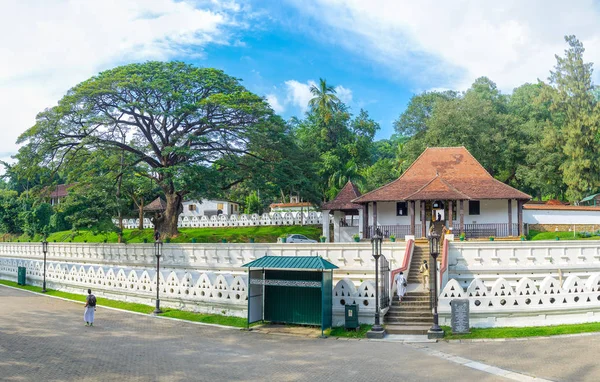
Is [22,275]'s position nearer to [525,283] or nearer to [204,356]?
[204,356]

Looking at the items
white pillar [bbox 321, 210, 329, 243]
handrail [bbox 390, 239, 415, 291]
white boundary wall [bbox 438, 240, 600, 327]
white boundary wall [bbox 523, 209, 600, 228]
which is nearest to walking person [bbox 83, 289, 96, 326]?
handrail [bbox 390, 239, 415, 291]

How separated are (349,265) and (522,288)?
7505mm

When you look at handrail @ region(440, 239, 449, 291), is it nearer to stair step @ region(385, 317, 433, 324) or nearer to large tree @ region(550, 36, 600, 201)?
stair step @ region(385, 317, 433, 324)

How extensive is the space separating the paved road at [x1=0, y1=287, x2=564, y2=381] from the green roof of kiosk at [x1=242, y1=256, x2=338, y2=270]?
7.80 ft

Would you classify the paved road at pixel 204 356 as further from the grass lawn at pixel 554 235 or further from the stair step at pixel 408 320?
the grass lawn at pixel 554 235

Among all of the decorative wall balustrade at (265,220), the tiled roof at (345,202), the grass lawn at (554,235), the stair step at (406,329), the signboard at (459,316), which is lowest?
the stair step at (406,329)

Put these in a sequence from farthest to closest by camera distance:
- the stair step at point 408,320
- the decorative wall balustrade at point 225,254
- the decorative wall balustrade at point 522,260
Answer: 1. the decorative wall balustrade at point 225,254
2. the decorative wall balustrade at point 522,260
3. the stair step at point 408,320

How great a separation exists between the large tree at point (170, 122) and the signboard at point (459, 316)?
776 inches

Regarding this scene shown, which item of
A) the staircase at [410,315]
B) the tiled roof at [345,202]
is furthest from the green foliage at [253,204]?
the staircase at [410,315]

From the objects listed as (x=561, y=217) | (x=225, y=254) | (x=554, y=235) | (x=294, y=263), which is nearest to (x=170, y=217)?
(x=225, y=254)

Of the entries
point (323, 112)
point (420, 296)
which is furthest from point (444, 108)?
point (420, 296)

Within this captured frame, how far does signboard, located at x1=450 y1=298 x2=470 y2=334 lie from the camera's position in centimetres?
1730

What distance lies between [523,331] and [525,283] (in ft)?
6.42

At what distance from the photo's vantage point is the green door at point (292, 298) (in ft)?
61.5
